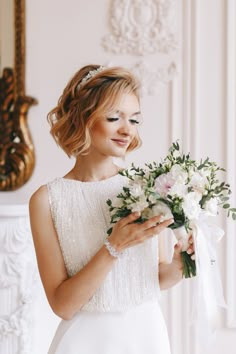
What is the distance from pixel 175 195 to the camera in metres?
1.58

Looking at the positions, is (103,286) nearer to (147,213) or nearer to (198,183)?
(147,213)

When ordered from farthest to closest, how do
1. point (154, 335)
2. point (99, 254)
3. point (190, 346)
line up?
point (190, 346)
point (154, 335)
point (99, 254)

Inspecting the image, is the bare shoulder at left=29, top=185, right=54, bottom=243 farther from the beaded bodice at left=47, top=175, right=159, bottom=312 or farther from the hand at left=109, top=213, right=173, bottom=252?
the hand at left=109, top=213, right=173, bottom=252

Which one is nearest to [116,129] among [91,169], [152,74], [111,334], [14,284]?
[91,169]

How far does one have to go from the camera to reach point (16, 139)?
11.3 feet

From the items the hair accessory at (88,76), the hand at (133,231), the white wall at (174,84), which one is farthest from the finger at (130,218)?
the white wall at (174,84)

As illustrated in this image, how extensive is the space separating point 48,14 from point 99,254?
218 cm

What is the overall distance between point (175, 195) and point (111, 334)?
42 centimetres

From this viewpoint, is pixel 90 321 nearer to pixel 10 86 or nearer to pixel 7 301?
pixel 7 301

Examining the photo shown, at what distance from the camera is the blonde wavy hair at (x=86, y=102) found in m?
1.67

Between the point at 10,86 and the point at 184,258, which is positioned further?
the point at 10,86

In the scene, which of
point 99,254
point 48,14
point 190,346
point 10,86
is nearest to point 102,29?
point 48,14

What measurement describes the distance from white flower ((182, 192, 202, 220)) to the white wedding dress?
19 cm

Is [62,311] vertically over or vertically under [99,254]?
under
